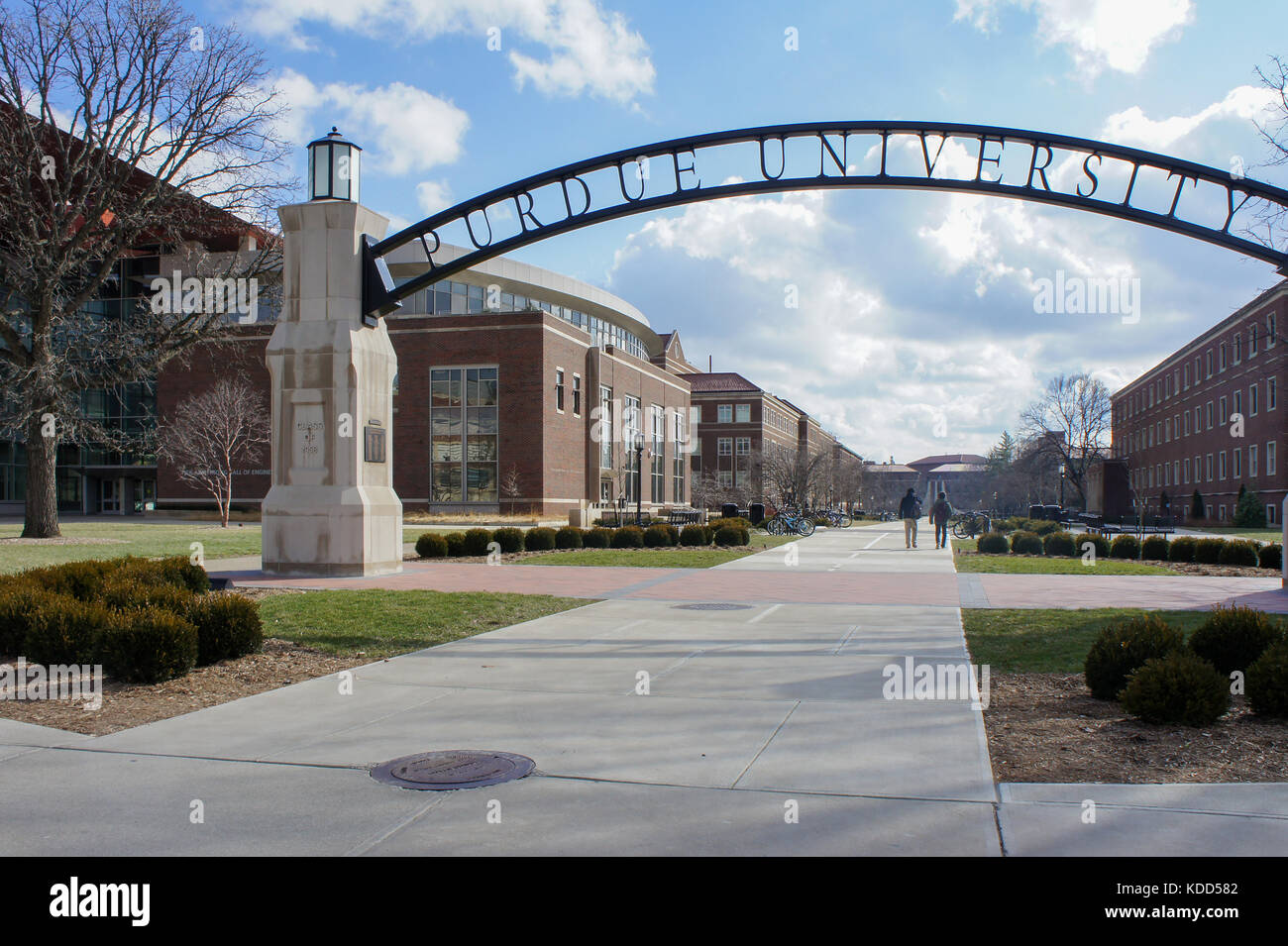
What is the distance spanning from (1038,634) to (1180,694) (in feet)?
14.1

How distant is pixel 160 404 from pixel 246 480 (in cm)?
842

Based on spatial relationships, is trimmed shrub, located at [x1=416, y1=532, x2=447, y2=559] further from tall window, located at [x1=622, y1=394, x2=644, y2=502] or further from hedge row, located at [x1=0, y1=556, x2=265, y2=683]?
tall window, located at [x1=622, y1=394, x2=644, y2=502]

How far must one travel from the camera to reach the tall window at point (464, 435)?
5294cm

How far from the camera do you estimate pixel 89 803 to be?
15.4ft

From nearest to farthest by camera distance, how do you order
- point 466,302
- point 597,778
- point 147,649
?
point 597,778, point 147,649, point 466,302

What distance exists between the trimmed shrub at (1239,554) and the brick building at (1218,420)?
2064 cm

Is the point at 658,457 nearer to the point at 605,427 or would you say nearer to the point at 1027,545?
the point at 605,427

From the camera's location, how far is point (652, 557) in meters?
23.1

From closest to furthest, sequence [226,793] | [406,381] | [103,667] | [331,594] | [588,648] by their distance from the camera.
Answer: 1. [226,793]
2. [103,667]
3. [588,648]
4. [331,594]
5. [406,381]

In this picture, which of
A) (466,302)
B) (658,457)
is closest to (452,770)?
(466,302)

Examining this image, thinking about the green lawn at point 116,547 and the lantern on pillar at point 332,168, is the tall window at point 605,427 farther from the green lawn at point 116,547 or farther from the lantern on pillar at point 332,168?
the lantern on pillar at point 332,168

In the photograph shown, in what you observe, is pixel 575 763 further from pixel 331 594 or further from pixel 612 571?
pixel 612 571

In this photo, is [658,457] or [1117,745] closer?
[1117,745]

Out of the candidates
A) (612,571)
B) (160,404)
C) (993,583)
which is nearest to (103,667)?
(612,571)
